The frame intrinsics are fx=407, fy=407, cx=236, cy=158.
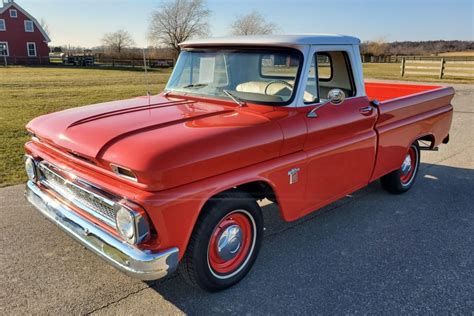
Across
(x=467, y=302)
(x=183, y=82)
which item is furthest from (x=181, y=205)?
(x=467, y=302)

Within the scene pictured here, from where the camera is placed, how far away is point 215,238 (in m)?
2.96

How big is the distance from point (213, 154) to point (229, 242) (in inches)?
30.2

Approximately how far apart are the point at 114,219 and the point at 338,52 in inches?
103

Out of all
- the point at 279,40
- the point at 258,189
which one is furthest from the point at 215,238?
the point at 279,40

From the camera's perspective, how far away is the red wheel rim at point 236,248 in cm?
297

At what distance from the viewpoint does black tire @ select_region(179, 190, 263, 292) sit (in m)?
2.75

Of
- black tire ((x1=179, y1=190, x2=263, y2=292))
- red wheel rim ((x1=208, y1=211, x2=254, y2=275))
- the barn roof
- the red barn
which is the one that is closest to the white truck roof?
black tire ((x1=179, y1=190, x2=263, y2=292))

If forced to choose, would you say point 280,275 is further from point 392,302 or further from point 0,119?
point 0,119

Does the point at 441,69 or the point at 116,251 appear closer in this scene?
the point at 116,251

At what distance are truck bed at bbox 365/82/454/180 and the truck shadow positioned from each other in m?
0.56

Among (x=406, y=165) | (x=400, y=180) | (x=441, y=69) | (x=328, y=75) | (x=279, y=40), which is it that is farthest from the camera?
(x=441, y=69)

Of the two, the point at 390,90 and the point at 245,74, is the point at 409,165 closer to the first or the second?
the point at 390,90

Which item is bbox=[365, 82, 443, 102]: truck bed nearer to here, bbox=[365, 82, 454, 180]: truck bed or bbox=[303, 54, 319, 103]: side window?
bbox=[365, 82, 454, 180]: truck bed

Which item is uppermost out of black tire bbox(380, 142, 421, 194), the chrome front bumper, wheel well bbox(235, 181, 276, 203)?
wheel well bbox(235, 181, 276, 203)
